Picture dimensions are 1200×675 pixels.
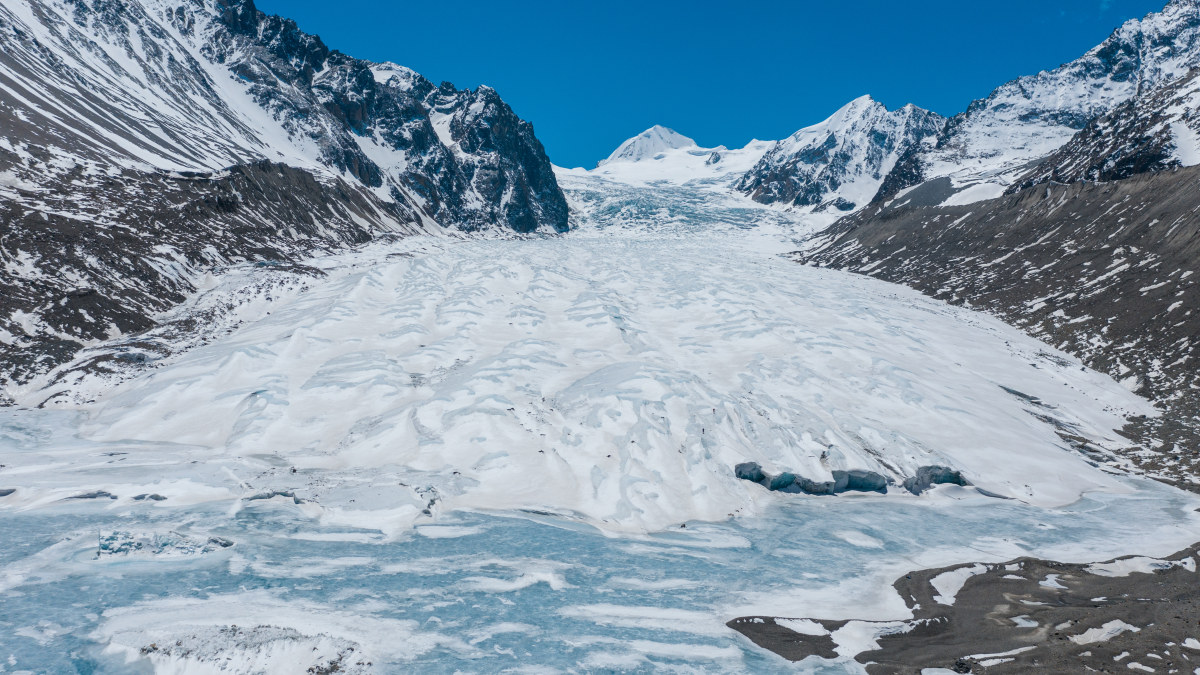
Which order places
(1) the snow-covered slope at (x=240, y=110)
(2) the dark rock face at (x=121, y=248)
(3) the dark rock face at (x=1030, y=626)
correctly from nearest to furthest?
1. (3) the dark rock face at (x=1030, y=626)
2. (2) the dark rock face at (x=121, y=248)
3. (1) the snow-covered slope at (x=240, y=110)

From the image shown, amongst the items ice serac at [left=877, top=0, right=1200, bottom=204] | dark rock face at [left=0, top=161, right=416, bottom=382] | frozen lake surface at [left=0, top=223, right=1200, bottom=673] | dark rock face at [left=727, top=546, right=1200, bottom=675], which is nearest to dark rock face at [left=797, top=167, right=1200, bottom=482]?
frozen lake surface at [left=0, top=223, right=1200, bottom=673]

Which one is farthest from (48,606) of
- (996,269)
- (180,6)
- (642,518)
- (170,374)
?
(180,6)

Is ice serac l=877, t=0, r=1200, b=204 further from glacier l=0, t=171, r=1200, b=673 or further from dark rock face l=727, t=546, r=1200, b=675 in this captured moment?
dark rock face l=727, t=546, r=1200, b=675

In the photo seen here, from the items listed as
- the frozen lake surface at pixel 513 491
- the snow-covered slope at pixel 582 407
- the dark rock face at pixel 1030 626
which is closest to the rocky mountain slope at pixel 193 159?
the frozen lake surface at pixel 513 491

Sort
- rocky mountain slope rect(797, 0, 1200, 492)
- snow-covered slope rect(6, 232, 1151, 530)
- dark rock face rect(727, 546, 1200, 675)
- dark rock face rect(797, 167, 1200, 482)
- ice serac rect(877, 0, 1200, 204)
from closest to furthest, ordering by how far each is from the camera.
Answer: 1. dark rock face rect(727, 546, 1200, 675)
2. snow-covered slope rect(6, 232, 1151, 530)
3. dark rock face rect(797, 167, 1200, 482)
4. rocky mountain slope rect(797, 0, 1200, 492)
5. ice serac rect(877, 0, 1200, 204)

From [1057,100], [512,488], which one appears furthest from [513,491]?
[1057,100]

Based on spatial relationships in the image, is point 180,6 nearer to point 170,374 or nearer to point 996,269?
point 170,374

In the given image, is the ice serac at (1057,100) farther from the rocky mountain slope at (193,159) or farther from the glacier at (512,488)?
the glacier at (512,488)
